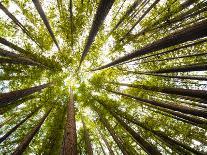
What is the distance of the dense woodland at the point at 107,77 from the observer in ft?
28.5

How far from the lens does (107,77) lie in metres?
12.8

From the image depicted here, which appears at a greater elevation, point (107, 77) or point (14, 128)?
point (107, 77)

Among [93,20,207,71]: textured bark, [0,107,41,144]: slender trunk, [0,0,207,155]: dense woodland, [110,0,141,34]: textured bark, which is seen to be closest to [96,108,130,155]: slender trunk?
[0,0,207,155]: dense woodland

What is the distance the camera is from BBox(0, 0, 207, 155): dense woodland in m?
8.68

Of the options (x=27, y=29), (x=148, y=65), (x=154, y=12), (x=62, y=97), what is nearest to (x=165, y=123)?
(x=148, y=65)

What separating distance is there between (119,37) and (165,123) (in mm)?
4170

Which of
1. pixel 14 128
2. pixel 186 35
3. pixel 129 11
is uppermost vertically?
pixel 129 11

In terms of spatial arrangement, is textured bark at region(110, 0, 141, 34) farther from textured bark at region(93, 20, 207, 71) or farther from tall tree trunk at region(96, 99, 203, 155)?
tall tree trunk at region(96, 99, 203, 155)

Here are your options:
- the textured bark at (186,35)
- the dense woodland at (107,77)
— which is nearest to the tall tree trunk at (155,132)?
the dense woodland at (107,77)

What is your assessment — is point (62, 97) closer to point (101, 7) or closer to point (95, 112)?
point (95, 112)

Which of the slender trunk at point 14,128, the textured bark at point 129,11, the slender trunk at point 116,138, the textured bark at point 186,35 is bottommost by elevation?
the slender trunk at point 116,138

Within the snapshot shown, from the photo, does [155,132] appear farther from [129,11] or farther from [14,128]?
[14,128]

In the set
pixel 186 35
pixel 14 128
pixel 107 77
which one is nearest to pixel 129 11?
pixel 107 77

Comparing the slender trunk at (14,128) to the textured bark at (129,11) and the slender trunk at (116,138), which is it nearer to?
the slender trunk at (116,138)
